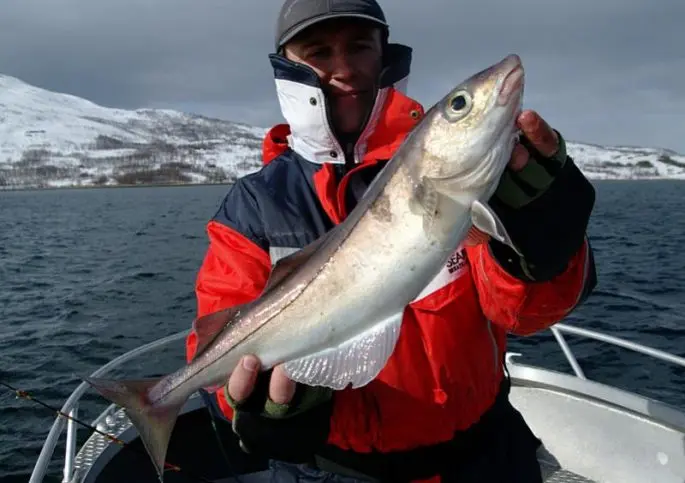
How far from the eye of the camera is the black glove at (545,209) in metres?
2.76

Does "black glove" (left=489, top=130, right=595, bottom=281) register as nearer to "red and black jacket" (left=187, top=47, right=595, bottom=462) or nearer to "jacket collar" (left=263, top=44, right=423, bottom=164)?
"red and black jacket" (left=187, top=47, right=595, bottom=462)

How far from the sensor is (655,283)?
2127 cm

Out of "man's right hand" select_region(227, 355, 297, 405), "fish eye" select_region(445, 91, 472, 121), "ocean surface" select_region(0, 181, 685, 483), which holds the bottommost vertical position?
"ocean surface" select_region(0, 181, 685, 483)

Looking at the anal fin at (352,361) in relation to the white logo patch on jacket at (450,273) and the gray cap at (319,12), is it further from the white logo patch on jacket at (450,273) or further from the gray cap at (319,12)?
the gray cap at (319,12)

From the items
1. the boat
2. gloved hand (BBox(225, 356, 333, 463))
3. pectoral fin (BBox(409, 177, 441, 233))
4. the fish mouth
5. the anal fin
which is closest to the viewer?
the fish mouth

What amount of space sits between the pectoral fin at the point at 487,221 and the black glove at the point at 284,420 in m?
1.35

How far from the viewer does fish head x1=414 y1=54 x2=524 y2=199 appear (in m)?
2.51

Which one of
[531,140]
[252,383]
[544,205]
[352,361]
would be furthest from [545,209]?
[252,383]

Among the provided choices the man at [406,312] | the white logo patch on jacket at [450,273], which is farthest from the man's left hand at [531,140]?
the white logo patch on jacket at [450,273]

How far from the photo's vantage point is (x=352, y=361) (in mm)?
2938

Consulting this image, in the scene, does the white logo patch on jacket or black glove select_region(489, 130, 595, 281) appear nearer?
black glove select_region(489, 130, 595, 281)

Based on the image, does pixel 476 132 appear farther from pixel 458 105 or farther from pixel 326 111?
pixel 326 111

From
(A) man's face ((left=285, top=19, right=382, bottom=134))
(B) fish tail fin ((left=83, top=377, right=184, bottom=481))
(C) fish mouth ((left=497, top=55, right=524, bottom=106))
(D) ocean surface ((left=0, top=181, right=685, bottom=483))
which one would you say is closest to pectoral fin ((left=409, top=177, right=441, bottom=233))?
(C) fish mouth ((left=497, top=55, right=524, bottom=106))

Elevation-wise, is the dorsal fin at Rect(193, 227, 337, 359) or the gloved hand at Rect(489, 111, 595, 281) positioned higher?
the gloved hand at Rect(489, 111, 595, 281)
